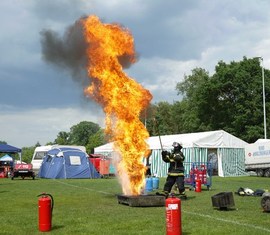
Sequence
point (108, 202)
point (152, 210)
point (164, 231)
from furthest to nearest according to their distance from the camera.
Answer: point (108, 202), point (152, 210), point (164, 231)

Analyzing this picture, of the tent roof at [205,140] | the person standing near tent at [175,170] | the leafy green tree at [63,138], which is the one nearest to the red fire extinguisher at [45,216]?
the person standing near tent at [175,170]

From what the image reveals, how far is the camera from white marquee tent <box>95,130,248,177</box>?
116ft

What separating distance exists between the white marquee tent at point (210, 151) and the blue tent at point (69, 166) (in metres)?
3.18

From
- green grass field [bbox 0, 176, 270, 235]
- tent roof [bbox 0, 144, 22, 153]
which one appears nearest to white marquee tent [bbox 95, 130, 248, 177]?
tent roof [bbox 0, 144, 22, 153]

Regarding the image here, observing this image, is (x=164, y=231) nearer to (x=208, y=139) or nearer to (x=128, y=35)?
(x=128, y=35)

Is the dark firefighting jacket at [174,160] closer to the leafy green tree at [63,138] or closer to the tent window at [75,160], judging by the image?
the tent window at [75,160]

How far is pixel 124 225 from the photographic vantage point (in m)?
9.41

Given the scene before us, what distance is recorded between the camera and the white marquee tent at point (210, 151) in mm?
35281

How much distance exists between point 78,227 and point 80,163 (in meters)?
26.0

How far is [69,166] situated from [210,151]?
40.5 feet

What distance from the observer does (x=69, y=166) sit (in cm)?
3450

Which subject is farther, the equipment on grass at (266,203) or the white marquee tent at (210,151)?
the white marquee tent at (210,151)

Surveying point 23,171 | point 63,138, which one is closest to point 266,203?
point 23,171

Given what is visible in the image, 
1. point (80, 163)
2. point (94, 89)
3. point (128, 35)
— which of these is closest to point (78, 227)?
point (94, 89)
